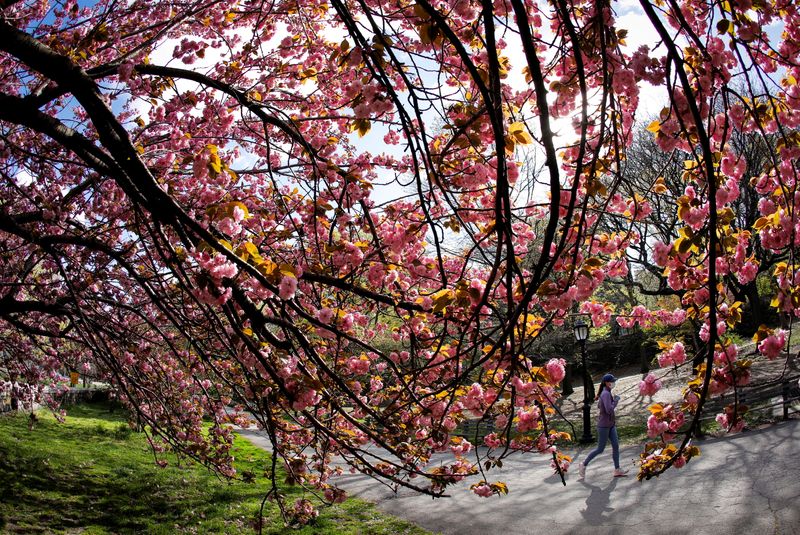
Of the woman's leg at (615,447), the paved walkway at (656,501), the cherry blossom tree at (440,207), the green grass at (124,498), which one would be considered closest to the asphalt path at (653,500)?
the paved walkway at (656,501)

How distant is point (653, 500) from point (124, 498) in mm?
7363

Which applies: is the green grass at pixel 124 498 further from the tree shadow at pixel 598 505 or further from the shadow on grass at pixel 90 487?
the tree shadow at pixel 598 505

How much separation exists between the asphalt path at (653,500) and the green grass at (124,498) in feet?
2.69

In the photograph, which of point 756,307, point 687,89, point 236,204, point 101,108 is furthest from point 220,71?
point 756,307

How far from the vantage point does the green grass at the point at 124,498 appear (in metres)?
6.96

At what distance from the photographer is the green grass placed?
22.8 feet

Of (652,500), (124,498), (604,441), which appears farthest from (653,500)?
(124,498)

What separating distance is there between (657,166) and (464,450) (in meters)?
15.5

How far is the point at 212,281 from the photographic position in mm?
2227

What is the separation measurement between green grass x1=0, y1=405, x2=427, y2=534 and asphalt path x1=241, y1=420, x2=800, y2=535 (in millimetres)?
820

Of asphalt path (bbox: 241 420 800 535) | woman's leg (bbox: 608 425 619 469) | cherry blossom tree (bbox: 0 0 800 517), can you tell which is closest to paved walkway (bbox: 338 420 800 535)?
asphalt path (bbox: 241 420 800 535)

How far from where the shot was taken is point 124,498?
823cm

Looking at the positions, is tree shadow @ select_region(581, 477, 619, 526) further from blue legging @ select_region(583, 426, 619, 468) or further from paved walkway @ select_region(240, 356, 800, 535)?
blue legging @ select_region(583, 426, 619, 468)

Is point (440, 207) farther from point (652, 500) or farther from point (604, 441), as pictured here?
point (604, 441)
